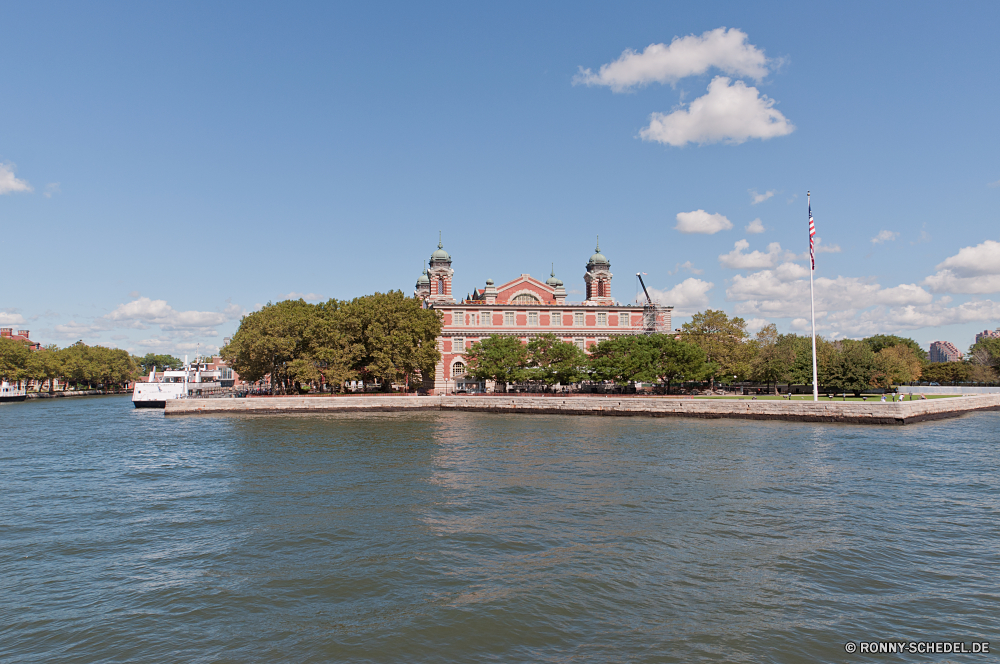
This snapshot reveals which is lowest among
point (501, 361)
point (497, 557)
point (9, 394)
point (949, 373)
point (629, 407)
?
point (497, 557)

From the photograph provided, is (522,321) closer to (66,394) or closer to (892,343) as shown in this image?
(892,343)

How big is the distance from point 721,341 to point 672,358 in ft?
38.7

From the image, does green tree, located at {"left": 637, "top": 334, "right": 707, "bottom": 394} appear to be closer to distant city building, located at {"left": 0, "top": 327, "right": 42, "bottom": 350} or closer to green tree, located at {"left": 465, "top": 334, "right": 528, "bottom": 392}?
green tree, located at {"left": 465, "top": 334, "right": 528, "bottom": 392}

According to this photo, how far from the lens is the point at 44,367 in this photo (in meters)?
91.3

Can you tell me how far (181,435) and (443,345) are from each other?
37.9 meters

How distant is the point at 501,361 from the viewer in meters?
61.6

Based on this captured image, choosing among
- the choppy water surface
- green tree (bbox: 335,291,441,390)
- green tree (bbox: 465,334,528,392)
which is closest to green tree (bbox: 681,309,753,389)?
green tree (bbox: 465,334,528,392)

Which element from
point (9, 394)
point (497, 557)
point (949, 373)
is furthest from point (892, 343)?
point (9, 394)

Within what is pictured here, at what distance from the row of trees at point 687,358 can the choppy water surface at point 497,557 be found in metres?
31.6

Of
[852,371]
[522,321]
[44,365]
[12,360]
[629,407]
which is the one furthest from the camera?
[44,365]

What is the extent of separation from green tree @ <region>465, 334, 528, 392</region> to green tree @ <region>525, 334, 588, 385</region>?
96 centimetres

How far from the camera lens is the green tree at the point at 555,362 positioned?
60.5 metres

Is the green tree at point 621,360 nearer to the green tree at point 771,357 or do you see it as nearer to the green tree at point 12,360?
the green tree at point 771,357

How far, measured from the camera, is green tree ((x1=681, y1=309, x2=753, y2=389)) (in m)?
62.4
